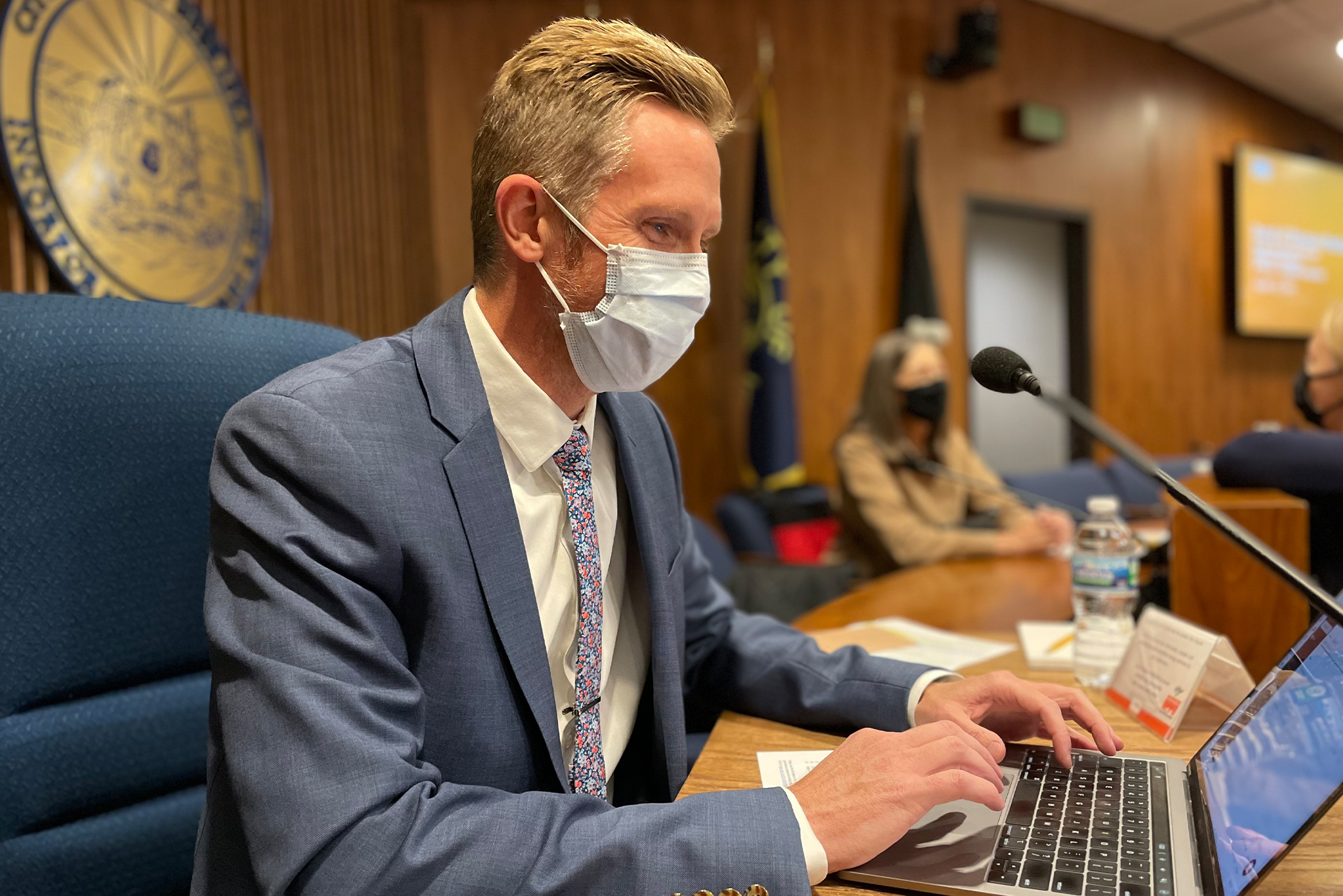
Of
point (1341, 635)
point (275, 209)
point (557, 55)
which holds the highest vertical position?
point (275, 209)

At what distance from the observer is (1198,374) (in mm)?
6344

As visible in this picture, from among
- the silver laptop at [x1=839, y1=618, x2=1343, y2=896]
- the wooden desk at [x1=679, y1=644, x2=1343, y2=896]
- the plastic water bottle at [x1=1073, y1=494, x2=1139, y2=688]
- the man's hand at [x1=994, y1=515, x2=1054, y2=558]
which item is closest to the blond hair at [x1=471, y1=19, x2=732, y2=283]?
the wooden desk at [x1=679, y1=644, x2=1343, y2=896]

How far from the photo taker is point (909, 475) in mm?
3266

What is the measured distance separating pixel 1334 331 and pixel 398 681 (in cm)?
197

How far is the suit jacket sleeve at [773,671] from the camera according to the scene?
1066 mm

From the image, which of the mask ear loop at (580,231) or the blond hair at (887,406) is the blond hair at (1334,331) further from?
the mask ear loop at (580,231)

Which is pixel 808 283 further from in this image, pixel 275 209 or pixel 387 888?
pixel 387 888

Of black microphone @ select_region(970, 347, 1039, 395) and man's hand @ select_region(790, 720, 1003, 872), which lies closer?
man's hand @ select_region(790, 720, 1003, 872)

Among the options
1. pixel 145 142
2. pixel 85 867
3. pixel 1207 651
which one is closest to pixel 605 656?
pixel 85 867

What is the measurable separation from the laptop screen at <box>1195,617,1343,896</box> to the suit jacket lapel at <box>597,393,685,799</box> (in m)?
0.54

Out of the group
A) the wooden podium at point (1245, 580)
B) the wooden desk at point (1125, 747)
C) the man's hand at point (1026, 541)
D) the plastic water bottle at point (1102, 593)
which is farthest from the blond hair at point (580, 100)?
the man's hand at point (1026, 541)

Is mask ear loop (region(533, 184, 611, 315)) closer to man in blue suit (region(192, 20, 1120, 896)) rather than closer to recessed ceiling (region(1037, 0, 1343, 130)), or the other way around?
man in blue suit (region(192, 20, 1120, 896))

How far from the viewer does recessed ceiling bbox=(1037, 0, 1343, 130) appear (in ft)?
7.64

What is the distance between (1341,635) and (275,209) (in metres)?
2.95
